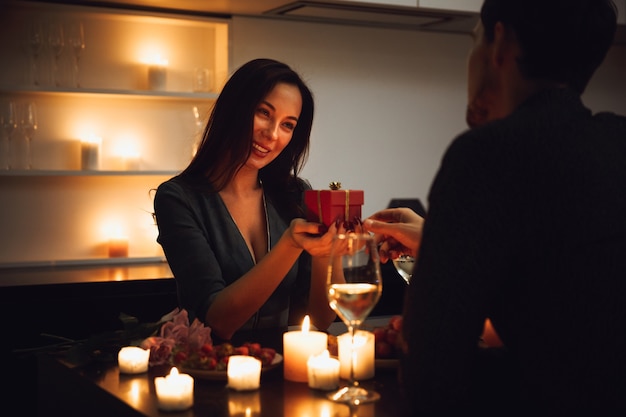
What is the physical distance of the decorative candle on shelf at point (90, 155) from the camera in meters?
3.61

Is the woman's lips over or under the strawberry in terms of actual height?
over

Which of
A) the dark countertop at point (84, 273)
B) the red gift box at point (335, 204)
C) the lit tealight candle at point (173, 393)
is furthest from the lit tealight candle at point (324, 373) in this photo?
the dark countertop at point (84, 273)

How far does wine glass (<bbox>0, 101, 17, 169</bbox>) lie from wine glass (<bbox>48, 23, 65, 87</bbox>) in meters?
0.20

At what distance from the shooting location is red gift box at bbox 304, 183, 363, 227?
175 centimetres

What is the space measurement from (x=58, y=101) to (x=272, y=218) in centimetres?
159

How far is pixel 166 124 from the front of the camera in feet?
12.6

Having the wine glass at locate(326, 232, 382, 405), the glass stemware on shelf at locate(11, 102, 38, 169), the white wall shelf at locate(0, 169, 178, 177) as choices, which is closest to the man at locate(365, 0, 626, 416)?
the wine glass at locate(326, 232, 382, 405)

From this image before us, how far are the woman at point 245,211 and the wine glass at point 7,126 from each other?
147 cm

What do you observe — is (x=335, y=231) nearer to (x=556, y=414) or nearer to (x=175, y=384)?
(x=175, y=384)

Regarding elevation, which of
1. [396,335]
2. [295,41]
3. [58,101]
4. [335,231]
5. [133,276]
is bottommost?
[133,276]

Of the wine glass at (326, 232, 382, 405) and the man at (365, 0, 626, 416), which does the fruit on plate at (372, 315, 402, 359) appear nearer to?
the wine glass at (326, 232, 382, 405)

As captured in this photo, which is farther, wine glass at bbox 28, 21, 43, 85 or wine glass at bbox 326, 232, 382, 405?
wine glass at bbox 28, 21, 43, 85

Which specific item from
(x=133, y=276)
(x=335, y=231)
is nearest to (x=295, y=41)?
(x=133, y=276)

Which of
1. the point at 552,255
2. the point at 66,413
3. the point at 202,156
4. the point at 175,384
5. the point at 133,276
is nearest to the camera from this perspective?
the point at 552,255
